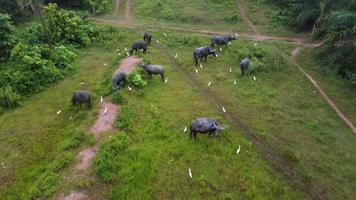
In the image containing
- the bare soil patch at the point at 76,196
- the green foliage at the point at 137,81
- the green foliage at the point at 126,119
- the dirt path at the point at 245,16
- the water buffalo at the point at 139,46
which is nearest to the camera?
the bare soil patch at the point at 76,196

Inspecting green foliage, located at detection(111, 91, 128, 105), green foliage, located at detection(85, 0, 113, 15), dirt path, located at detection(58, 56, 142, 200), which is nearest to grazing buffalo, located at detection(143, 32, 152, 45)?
dirt path, located at detection(58, 56, 142, 200)

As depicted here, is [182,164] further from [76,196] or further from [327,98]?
[327,98]

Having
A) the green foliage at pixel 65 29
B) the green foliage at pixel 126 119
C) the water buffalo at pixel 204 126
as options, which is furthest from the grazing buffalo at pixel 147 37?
the water buffalo at pixel 204 126

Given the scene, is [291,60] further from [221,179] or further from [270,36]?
[221,179]

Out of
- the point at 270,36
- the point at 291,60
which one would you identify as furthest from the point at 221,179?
the point at 270,36

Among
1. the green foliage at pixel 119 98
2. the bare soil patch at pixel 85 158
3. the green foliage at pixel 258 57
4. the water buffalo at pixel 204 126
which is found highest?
the green foliage at pixel 258 57

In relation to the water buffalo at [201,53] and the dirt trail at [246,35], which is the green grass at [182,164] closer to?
the water buffalo at [201,53]

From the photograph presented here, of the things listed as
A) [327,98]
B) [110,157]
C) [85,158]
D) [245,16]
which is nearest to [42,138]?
[85,158]
